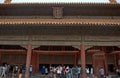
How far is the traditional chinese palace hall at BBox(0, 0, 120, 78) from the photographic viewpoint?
1894cm

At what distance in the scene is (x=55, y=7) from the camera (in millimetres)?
21703

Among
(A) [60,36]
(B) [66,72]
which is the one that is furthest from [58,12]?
(B) [66,72]

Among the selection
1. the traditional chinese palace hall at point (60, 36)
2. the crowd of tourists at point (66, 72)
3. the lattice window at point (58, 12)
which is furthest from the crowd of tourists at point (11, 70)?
the lattice window at point (58, 12)

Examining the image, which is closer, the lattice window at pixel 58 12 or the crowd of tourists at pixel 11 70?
the crowd of tourists at pixel 11 70

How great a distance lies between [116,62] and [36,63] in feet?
25.5

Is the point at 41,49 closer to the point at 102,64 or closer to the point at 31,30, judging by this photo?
the point at 31,30

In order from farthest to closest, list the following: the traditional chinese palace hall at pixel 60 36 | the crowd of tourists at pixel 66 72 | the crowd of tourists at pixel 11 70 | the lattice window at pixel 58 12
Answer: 1. the lattice window at pixel 58 12
2. the crowd of tourists at pixel 11 70
3. the traditional chinese palace hall at pixel 60 36
4. the crowd of tourists at pixel 66 72

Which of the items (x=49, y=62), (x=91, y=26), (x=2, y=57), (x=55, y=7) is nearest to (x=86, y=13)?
(x=55, y=7)

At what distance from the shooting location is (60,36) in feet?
62.2

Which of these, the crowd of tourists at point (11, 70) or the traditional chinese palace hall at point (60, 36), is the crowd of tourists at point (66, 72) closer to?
the traditional chinese palace hall at point (60, 36)

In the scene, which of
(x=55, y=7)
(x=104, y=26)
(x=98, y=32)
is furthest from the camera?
(x=55, y=7)

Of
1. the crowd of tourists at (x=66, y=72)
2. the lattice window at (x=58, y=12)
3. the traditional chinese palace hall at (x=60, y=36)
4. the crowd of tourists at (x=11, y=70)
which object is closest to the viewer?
the crowd of tourists at (x=66, y=72)

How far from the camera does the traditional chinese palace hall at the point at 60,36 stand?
1894 cm

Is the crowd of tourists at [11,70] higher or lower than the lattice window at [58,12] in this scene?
lower
